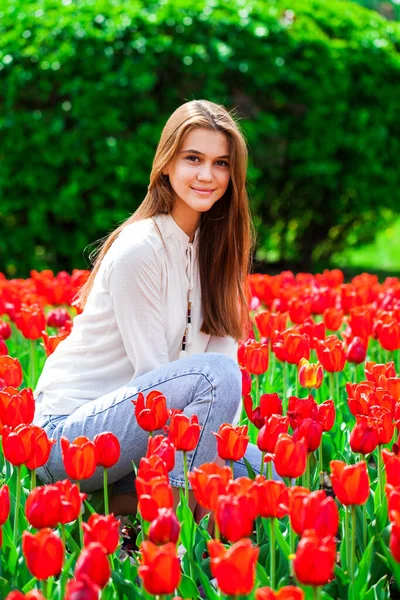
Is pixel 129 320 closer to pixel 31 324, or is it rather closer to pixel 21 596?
pixel 31 324

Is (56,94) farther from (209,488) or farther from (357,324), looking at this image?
(209,488)

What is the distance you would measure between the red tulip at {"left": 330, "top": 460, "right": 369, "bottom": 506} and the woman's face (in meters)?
1.26

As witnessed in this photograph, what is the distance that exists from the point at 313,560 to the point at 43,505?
22.0 inches

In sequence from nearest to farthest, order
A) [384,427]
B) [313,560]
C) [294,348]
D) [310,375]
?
[313,560] → [384,427] → [310,375] → [294,348]

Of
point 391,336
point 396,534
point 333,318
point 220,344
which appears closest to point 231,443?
point 396,534

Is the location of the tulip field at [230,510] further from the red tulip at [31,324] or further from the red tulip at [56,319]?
the red tulip at [56,319]

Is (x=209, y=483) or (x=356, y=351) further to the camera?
(x=356, y=351)

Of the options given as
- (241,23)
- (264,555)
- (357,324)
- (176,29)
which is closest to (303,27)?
(241,23)

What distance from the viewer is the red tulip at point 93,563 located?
154cm

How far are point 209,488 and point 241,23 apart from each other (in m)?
5.71

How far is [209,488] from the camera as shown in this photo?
182 centimetres

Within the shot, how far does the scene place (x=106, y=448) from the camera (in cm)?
214

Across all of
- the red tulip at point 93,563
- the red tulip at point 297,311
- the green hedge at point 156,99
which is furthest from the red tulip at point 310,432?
the green hedge at point 156,99

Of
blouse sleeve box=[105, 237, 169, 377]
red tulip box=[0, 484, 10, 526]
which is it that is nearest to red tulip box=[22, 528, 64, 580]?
red tulip box=[0, 484, 10, 526]
